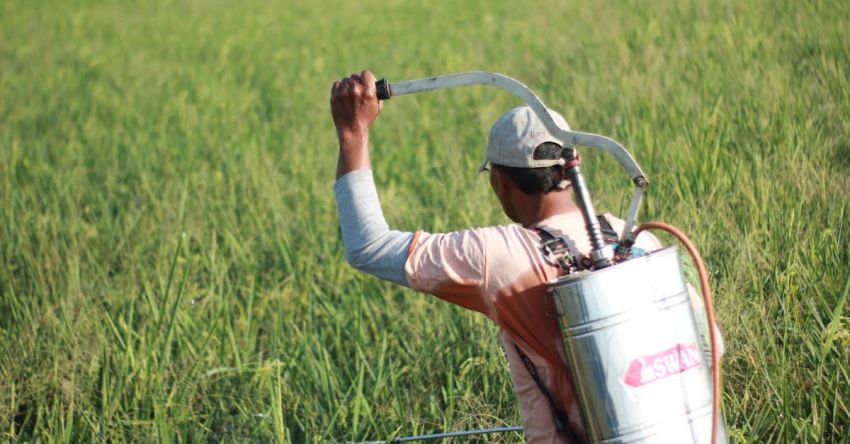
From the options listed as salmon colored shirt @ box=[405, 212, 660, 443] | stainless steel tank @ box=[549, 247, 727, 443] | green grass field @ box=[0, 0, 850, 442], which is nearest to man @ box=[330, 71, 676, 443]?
salmon colored shirt @ box=[405, 212, 660, 443]

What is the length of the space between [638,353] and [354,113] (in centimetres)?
74

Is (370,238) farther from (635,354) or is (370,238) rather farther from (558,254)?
(635,354)

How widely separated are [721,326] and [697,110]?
6.70ft

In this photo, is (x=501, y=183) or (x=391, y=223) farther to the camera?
(x=391, y=223)

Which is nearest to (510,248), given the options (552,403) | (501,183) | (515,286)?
(515,286)

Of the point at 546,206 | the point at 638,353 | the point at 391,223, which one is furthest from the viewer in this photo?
the point at 391,223

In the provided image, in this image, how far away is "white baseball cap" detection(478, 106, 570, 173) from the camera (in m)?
2.05

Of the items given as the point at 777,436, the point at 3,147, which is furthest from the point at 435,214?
the point at 3,147

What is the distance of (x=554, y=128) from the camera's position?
2.02m

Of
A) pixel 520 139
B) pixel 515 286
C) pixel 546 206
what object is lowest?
pixel 515 286

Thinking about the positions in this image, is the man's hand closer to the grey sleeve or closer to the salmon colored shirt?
the grey sleeve

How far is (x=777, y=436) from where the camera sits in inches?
102

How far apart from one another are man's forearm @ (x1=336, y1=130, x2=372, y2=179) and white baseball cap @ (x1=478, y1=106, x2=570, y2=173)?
0.25m

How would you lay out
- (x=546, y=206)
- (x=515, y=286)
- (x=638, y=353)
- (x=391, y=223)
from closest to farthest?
(x=638, y=353), (x=515, y=286), (x=546, y=206), (x=391, y=223)
